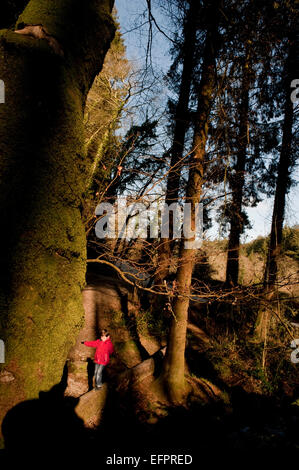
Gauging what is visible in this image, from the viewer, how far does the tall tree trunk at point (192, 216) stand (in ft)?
14.5

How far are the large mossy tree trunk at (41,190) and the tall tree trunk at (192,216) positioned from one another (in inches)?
107

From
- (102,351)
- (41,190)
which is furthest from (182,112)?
(102,351)

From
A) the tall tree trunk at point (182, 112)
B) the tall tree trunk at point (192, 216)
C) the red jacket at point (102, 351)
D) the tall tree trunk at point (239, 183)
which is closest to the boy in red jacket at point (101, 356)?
the red jacket at point (102, 351)

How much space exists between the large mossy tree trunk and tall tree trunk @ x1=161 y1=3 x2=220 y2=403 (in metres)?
2.72

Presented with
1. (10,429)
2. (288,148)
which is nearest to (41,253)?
(10,429)

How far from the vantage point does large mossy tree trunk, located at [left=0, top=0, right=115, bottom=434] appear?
1.69 meters

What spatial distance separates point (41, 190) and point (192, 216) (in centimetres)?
311

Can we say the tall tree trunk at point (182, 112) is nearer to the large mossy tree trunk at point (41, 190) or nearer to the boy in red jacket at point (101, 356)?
the boy in red jacket at point (101, 356)

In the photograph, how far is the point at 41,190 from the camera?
1.86m

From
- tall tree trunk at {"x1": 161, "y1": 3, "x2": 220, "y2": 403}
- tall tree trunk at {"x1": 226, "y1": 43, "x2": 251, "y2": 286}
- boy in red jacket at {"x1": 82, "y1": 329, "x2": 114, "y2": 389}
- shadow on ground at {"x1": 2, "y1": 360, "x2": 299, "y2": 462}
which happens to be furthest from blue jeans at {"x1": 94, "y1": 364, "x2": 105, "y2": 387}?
tall tree trunk at {"x1": 226, "y1": 43, "x2": 251, "y2": 286}

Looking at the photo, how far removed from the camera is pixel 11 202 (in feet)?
5.60

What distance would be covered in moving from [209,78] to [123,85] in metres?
8.34

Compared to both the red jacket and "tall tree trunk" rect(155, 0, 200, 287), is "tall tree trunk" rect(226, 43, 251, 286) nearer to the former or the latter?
"tall tree trunk" rect(155, 0, 200, 287)
